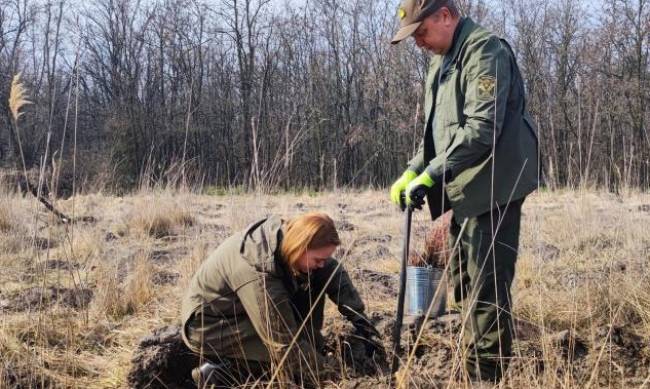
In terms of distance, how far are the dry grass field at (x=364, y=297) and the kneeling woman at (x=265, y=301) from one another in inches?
10.0

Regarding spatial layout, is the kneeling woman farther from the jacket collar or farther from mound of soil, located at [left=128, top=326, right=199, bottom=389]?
the jacket collar

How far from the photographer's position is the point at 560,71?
2133 cm

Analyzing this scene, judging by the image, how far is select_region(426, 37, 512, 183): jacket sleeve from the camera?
6.70ft

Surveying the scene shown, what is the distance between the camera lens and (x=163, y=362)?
8.38 ft

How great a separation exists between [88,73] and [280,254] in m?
28.2

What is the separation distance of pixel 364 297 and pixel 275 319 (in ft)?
4.13

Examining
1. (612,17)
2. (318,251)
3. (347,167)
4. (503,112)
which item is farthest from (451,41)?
(347,167)

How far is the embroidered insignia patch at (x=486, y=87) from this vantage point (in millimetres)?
2045

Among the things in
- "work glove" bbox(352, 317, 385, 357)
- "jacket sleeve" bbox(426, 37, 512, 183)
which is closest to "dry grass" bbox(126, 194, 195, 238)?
"work glove" bbox(352, 317, 385, 357)

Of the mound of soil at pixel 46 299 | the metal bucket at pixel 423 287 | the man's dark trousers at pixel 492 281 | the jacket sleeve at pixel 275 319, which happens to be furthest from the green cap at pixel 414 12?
the mound of soil at pixel 46 299

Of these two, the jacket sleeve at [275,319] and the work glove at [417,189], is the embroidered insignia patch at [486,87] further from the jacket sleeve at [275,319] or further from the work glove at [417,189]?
the jacket sleeve at [275,319]

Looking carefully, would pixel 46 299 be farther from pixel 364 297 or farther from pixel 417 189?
pixel 417 189

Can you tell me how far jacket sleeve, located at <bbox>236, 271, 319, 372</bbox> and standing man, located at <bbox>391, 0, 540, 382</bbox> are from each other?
0.63 meters

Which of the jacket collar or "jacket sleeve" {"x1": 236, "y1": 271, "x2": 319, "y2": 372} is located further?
"jacket sleeve" {"x1": 236, "y1": 271, "x2": 319, "y2": 372}
